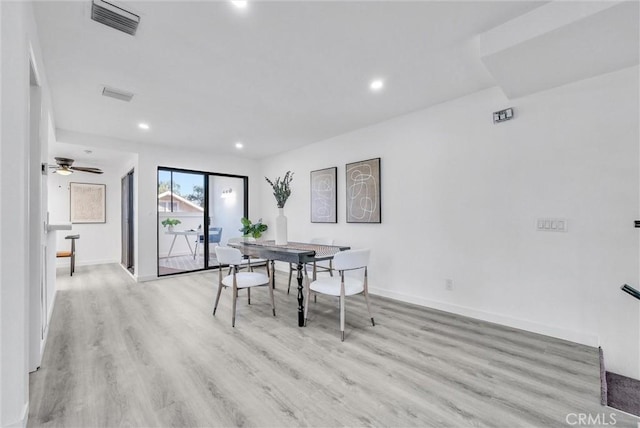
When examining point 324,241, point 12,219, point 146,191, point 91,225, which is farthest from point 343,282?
point 91,225

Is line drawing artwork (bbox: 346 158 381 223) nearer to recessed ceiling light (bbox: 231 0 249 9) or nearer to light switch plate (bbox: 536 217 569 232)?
light switch plate (bbox: 536 217 569 232)

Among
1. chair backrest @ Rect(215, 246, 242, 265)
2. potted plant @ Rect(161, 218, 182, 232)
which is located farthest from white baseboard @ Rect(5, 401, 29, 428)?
potted plant @ Rect(161, 218, 182, 232)

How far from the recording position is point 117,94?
3.05 meters

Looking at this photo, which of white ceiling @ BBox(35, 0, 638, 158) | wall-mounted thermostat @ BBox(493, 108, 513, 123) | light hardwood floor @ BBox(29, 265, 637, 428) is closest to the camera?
light hardwood floor @ BBox(29, 265, 637, 428)

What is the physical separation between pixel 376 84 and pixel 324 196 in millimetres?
2251

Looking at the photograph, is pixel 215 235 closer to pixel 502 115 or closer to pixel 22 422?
pixel 22 422

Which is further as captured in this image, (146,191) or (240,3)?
(146,191)

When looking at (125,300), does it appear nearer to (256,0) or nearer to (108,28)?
(108,28)

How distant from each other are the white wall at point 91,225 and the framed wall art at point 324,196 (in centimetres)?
518

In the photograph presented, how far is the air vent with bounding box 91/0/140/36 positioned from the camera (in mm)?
1798

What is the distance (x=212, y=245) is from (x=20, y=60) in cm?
480

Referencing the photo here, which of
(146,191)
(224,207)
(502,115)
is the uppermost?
(502,115)

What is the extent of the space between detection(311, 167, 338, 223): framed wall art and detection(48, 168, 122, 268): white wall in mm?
5178

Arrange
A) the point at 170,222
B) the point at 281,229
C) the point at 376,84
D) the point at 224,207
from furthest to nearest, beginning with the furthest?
the point at 224,207
the point at 170,222
the point at 281,229
the point at 376,84
